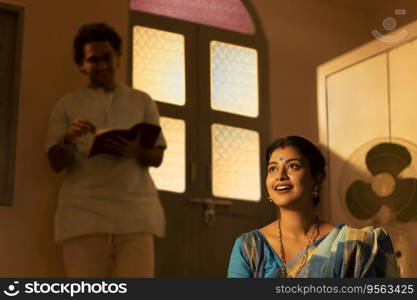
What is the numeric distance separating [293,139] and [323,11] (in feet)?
7.20

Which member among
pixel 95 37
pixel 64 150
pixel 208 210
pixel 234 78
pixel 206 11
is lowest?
pixel 208 210

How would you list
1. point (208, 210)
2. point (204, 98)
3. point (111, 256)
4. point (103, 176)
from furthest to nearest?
point (204, 98) < point (208, 210) < point (103, 176) < point (111, 256)

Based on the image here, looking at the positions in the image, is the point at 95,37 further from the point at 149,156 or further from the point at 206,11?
the point at 206,11

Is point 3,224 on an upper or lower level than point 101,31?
lower

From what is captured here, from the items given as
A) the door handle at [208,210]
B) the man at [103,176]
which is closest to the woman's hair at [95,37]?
the man at [103,176]

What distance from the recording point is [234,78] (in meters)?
3.54

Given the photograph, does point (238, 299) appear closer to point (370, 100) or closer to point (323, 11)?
point (370, 100)

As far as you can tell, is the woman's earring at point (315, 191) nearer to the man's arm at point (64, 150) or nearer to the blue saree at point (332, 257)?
the blue saree at point (332, 257)

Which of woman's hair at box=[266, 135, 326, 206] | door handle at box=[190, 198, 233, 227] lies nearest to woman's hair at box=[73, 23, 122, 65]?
door handle at box=[190, 198, 233, 227]

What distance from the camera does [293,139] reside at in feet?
5.56

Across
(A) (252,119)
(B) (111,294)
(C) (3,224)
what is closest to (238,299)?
(B) (111,294)

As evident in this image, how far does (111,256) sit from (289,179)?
2.71 ft

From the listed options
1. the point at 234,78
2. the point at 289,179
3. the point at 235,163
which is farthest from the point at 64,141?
the point at 234,78

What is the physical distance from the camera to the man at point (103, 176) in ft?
7.51
